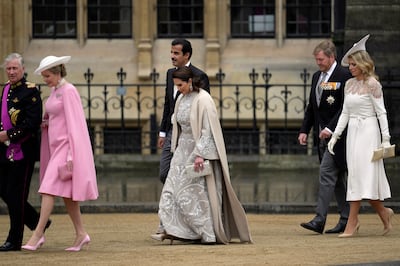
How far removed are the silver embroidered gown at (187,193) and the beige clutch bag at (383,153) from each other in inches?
61.3

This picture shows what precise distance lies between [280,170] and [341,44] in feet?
6.41

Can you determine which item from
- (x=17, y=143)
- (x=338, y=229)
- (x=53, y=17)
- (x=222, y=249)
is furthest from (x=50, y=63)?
(x=53, y=17)

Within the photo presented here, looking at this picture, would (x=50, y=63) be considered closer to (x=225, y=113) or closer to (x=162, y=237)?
(x=162, y=237)

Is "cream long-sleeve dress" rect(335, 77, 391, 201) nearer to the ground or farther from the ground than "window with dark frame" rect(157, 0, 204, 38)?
nearer to the ground

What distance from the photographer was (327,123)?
1489 centimetres

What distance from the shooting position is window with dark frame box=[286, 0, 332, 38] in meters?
25.2

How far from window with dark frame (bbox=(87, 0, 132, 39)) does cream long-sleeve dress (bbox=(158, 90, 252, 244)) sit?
11.6 meters

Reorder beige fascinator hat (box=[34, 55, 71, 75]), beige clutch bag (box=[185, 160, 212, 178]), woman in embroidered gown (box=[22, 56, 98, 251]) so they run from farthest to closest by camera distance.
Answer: beige clutch bag (box=[185, 160, 212, 178]), beige fascinator hat (box=[34, 55, 71, 75]), woman in embroidered gown (box=[22, 56, 98, 251])

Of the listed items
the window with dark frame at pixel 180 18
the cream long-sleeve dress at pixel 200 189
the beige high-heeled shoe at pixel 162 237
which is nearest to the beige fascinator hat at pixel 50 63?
the cream long-sleeve dress at pixel 200 189

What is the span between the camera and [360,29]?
21203 millimetres

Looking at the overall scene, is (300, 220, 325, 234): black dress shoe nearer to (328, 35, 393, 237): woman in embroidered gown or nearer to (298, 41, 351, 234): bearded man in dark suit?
(298, 41, 351, 234): bearded man in dark suit

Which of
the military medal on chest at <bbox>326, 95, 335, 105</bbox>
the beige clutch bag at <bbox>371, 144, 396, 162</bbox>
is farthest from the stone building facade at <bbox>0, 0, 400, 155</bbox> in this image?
the beige clutch bag at <bbox>371, 144, 396, 162</bbox>

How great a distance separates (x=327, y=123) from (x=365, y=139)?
2.17 ft

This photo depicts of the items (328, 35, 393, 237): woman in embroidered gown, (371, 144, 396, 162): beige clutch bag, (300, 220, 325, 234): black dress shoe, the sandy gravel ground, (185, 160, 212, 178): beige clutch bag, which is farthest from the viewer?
(300, 220, 325, 234): black dress shoe
